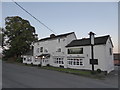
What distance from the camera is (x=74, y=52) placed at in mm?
25828

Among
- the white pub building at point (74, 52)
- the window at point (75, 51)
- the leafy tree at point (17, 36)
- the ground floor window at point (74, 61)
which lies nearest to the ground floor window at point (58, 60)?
the white pub building at point (74, 52)

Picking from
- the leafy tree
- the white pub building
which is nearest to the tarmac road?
the white pub building

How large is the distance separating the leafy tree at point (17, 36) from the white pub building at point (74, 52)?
26.2ft

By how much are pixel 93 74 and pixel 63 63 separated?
10.5m

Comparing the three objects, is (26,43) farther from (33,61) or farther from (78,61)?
(78,61)

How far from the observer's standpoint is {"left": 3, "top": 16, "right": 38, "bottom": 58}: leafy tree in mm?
40219

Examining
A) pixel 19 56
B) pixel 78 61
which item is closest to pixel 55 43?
pixel 78 61

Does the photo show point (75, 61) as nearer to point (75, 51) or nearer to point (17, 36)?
point (75, 51)

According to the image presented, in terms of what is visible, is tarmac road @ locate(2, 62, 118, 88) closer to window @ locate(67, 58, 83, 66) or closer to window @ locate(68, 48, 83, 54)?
window @ locate(67, 58, 83, 66)

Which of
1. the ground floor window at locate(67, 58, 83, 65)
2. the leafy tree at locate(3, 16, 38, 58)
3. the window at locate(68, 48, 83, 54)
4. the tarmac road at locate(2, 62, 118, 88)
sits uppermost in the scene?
the leafy tree at locate(3, 16, 38, 58)

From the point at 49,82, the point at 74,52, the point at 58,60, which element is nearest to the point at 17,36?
the point at 58,60

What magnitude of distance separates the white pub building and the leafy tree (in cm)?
798

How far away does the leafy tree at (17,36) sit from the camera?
4022cm

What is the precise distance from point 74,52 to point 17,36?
80.2 feet
